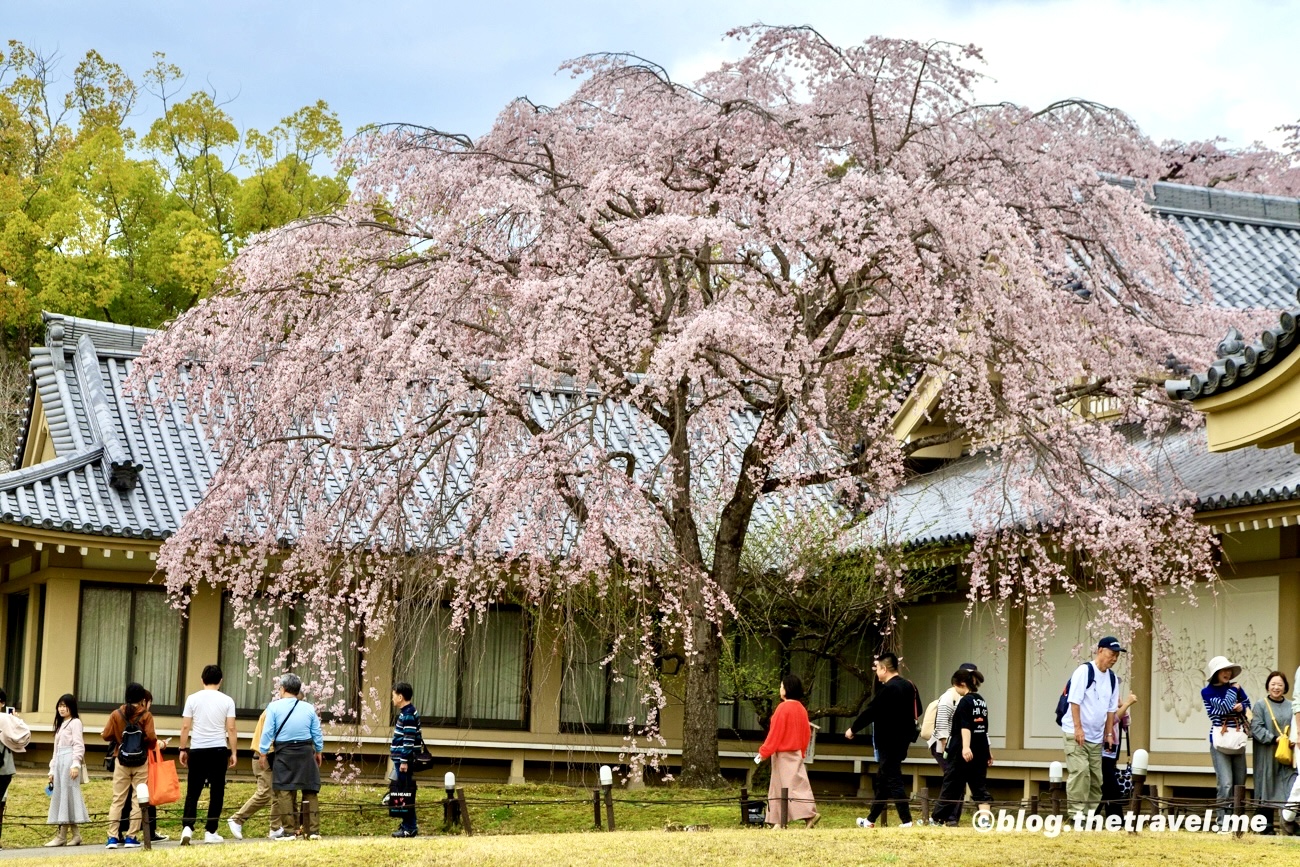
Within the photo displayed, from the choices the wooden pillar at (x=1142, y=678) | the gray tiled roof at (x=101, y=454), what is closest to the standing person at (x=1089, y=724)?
the wooden pillar at (x=1142, y=678)

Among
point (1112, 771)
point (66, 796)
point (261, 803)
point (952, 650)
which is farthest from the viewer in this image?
point (952, 650)

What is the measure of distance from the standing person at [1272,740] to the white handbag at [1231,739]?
8 cm

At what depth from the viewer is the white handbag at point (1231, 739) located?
12.5 m

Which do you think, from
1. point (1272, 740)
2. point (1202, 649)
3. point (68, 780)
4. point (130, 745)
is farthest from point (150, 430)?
point (1272, 740)

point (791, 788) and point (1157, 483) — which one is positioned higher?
point (1157, 483)

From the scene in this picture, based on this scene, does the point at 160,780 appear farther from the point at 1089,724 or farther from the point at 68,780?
the point at 1089,724

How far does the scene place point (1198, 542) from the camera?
47.4 feet

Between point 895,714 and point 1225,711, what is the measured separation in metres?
2.47

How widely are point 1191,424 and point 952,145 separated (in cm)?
362

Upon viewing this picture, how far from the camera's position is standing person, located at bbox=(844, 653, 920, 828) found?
12.7 meters

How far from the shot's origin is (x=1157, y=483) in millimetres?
15195

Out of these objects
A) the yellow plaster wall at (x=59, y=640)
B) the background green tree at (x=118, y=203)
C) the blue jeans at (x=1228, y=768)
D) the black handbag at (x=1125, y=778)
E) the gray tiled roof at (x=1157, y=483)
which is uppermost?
the background green tree at (x=118, y=203)

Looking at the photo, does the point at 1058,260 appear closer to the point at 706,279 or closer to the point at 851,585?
the point at 706,279

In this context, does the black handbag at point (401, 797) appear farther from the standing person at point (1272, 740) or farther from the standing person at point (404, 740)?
the standing person at point (1272, 740)
